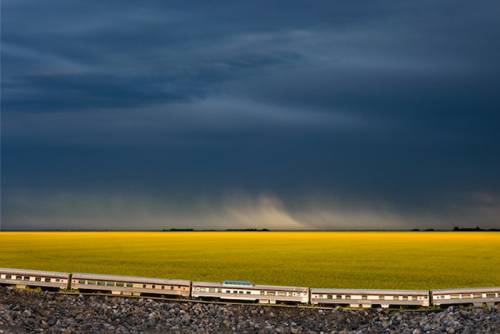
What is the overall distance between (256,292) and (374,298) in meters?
5.74

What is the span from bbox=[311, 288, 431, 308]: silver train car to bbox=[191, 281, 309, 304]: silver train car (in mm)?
775

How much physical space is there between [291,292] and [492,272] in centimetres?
2333

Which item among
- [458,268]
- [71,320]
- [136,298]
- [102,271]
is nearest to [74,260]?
[102,271]

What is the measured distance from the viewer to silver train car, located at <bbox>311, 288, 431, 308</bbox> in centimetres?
2702

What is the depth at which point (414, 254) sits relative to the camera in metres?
60.3

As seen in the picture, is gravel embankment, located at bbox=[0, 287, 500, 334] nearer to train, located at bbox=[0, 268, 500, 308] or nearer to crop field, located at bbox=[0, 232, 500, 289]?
train, located at bbox=[0, 268, 500, 308]

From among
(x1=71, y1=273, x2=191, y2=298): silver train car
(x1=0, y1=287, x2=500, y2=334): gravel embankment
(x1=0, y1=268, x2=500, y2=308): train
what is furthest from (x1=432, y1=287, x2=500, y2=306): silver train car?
(x1=71, y1=273, x2=191, y2=298): silver train car

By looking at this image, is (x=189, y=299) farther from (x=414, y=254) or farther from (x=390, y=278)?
(x=414, y=254)

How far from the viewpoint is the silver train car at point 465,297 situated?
26969 millimetres

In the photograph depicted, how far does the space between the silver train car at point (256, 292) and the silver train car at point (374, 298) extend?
0.78m

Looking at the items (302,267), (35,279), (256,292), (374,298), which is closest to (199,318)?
(256,292)

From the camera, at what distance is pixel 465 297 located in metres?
27.1

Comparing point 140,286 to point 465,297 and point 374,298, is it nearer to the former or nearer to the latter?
point 374,298

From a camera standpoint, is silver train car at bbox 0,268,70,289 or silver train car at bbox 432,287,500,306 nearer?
silver train car at bbox 432,287,500,306
